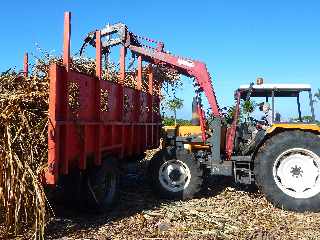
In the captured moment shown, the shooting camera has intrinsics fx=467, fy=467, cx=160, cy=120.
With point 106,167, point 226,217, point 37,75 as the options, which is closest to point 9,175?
point 37,75

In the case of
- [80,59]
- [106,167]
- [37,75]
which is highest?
[80,59]

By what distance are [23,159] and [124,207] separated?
250cm

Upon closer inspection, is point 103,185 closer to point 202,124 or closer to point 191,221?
point 191,221

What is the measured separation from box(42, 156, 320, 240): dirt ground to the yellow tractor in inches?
11.5

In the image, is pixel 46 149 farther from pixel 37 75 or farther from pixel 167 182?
pixel 167 182

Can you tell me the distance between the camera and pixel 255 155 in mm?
7512

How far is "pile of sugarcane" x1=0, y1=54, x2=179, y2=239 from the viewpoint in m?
5.12

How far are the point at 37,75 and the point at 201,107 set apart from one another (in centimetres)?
356

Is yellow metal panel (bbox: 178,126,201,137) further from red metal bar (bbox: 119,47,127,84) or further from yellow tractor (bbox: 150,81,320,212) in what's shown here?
red metal bar (bbox: 119,47,127,84)

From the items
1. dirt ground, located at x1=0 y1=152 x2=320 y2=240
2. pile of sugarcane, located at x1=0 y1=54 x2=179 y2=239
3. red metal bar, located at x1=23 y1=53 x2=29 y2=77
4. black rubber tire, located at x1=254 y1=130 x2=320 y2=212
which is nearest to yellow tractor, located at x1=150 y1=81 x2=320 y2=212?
black rubber tire, located at x1=254 y1=130 x2=320 y2=212

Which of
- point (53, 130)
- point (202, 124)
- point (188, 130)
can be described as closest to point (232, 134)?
point (202, 124)

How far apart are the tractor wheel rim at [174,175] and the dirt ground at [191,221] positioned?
1.12 ft

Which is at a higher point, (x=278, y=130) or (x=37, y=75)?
(x=37, y=75)

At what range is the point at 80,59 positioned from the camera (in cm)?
839
